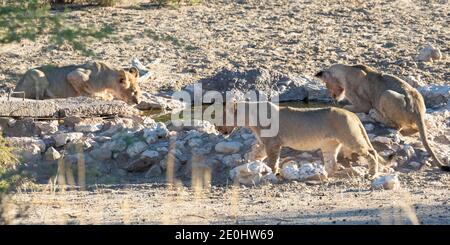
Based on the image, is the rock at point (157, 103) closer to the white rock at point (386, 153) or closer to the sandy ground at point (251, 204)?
the white rock at point (386, 153)

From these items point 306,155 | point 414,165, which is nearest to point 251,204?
point 306,155

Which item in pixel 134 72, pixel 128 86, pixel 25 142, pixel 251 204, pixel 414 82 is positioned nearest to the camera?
pixel 251 204

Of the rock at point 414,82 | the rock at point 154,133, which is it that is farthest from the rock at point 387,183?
the rock at point 414,82

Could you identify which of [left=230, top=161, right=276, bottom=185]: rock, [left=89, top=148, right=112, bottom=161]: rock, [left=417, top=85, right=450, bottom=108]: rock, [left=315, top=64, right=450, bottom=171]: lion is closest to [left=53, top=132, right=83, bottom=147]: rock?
[left=89, top=148, right=112, bottom=161]: rock

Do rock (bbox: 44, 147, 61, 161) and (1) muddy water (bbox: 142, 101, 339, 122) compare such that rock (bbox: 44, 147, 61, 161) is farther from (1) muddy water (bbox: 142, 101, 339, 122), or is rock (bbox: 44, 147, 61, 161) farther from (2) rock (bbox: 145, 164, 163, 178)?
(1) muddy water (bbox: 142, 101, 339, 122)

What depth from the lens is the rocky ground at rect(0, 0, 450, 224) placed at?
10.6m

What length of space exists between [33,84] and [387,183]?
7.58m

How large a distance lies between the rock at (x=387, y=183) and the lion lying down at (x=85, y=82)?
23.4 ft

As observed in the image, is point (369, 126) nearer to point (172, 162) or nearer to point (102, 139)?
point (172, 162)

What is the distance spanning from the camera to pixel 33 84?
18.0 metres
